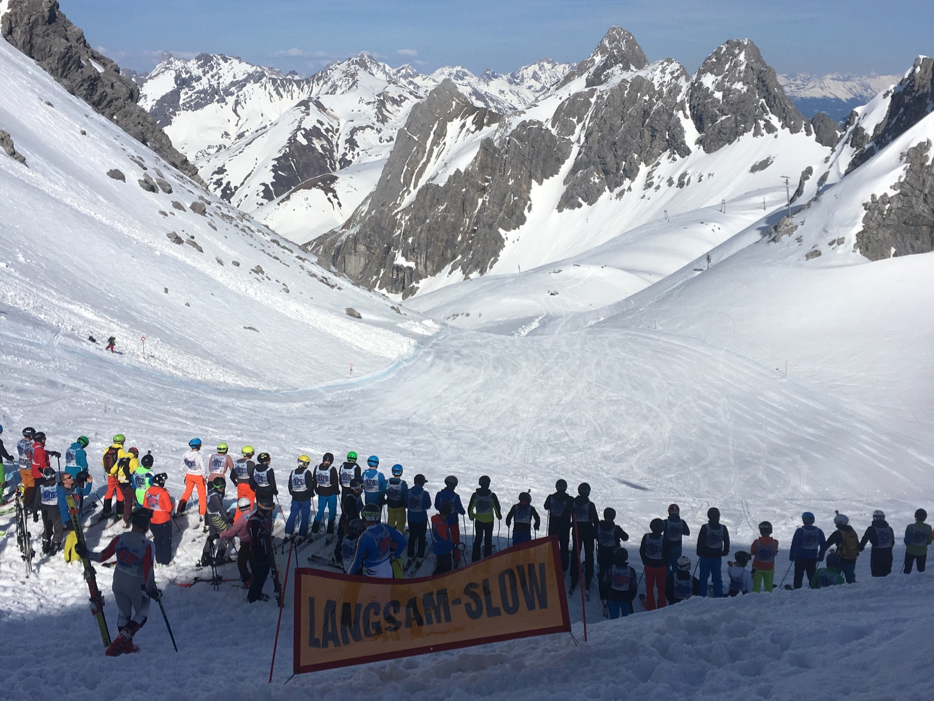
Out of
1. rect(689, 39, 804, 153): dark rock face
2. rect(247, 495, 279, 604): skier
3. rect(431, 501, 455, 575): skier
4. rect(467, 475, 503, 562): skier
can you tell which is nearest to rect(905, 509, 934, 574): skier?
rect(467, 475, 503, 562): skier

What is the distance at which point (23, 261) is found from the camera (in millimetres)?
28094

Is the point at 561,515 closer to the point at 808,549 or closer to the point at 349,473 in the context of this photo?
the point at 349,473

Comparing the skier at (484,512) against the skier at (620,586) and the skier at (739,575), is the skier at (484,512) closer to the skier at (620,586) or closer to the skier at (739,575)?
the skier at (620,586)

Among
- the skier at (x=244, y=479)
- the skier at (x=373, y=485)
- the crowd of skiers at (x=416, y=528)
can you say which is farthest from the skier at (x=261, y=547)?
the skier at (x=373, y=485)

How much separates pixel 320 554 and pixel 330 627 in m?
4.63

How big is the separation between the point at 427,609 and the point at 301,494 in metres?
5.14

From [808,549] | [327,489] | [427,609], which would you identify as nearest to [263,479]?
[327,489]

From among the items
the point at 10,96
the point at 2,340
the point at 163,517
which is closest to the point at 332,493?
the point at 163,517

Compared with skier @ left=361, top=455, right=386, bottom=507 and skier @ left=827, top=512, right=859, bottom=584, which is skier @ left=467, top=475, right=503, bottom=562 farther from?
skier @ left=827, top=512, right=859, bottom=584

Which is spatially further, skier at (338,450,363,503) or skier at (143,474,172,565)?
skier at (338,450,363,503)

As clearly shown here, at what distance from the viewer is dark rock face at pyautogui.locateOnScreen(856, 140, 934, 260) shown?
1503 inches

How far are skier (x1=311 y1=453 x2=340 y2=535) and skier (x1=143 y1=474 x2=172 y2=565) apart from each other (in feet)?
8.06

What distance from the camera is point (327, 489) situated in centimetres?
1314

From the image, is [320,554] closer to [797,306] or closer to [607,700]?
[607,700]
